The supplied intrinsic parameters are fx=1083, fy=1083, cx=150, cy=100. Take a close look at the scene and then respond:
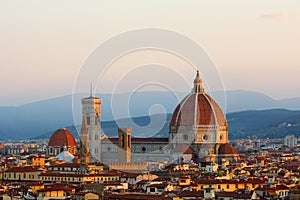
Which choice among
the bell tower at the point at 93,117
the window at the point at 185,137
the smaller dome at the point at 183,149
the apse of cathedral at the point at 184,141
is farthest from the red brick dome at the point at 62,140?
the smaller dome at the point at 183,149

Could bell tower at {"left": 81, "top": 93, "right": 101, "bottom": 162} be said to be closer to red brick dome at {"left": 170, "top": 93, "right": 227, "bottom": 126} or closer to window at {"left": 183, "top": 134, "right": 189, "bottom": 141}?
red brick dome at {"left": 170, "top": 93, "right": 227, "bottom": 126}

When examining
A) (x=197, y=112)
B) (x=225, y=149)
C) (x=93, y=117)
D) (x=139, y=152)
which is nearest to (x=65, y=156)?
(x=93, y=117)

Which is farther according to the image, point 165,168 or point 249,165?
point 249,165

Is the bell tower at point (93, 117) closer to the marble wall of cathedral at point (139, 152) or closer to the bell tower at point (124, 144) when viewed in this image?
Result: the marble wall of cathedral at point (139, 152)

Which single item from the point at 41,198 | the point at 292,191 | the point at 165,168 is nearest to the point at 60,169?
the point at 165,168

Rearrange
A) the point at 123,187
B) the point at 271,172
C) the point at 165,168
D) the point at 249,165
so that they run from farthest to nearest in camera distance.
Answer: the point at 249,165, the point at 165,168, the point at 271,172, the point at 123,187

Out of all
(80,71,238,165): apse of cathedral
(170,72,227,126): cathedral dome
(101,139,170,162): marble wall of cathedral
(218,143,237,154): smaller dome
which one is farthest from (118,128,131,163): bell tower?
(218,143,237,154): smaller dome

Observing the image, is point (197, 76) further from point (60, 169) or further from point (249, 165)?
point (60, 169)
